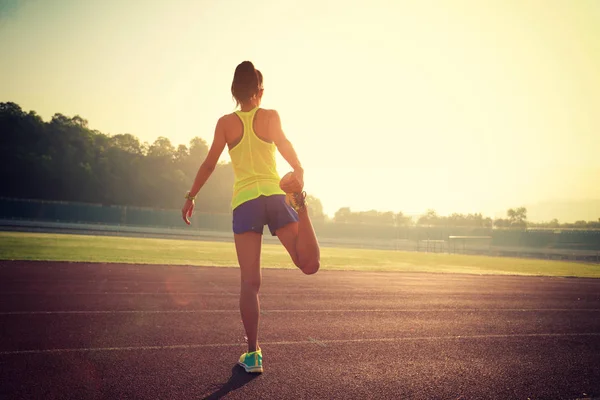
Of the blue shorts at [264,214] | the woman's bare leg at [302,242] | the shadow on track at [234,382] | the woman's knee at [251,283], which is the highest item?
the blue shorts at [264,214]

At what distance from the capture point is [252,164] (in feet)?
10.7

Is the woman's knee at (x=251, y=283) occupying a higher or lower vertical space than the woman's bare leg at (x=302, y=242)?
lower

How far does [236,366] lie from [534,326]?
17.5 feet

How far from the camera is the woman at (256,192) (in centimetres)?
316

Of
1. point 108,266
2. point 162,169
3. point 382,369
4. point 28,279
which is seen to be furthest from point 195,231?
point 382,369

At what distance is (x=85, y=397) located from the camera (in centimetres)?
282

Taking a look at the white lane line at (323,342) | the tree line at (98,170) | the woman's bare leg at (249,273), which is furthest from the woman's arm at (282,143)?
the tree line at (98,170)

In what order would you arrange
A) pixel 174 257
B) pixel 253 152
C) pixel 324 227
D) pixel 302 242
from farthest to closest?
1. pixel 324 227
2. pixel 174 257
3. pixel 253 152
4. pixel 302 242

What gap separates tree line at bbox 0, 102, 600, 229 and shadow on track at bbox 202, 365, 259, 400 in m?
50.8

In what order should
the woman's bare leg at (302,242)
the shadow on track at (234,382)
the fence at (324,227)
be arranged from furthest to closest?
1. the fence at (324,227)
2. the woman's bare leg at (302,242)
3. the shadow on track at (234,382)

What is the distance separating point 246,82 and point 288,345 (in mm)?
3030

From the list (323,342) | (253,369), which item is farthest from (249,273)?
(323,342)

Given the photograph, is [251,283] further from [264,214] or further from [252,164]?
[252,164]

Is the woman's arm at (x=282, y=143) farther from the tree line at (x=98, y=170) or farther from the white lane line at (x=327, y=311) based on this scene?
the tree line at (x=98, y=170)
